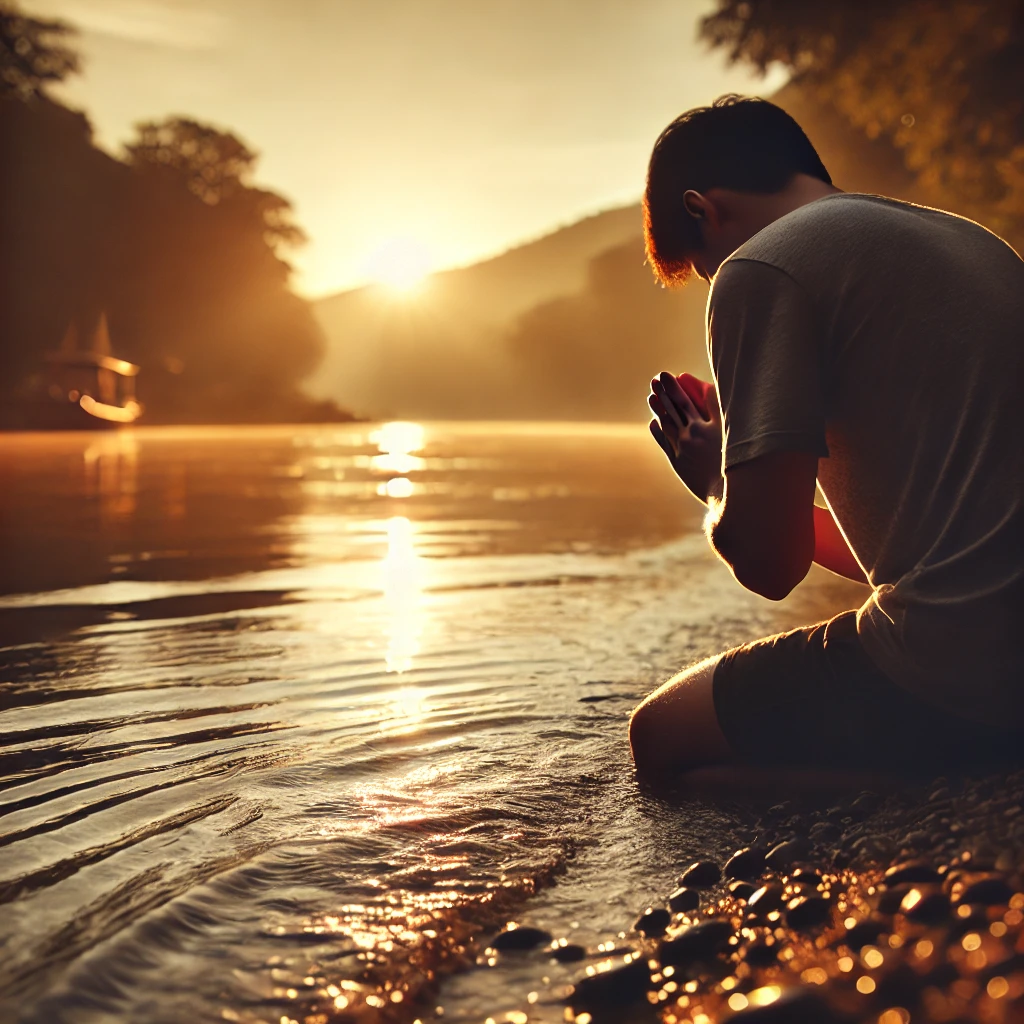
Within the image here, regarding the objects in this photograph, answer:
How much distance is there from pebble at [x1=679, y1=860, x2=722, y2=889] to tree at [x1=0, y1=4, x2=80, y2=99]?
43102mm

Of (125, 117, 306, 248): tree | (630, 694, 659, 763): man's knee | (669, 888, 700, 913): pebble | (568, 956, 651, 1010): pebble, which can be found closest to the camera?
(568, 956, 651, 1010): pebble

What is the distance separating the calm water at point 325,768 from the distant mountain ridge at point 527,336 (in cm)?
6852

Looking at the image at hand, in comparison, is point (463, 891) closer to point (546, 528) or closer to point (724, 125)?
point (724, 125)

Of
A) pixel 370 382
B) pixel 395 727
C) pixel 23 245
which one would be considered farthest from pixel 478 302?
pixel 395 727

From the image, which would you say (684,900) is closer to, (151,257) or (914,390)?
(914,390)

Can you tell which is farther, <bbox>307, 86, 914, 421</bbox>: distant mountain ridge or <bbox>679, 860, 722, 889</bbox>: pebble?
<bbox>307, 86, 914, 421</bbox>: distant mountain ridge

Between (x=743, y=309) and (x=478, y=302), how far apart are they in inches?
5771

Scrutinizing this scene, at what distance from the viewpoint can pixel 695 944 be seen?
1.86 m

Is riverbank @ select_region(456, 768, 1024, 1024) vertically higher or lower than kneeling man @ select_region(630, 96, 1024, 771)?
lower

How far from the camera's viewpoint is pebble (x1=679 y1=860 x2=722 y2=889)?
218 centimetres

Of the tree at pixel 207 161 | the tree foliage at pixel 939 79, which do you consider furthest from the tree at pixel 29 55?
the tree foliage at pixel 939 79

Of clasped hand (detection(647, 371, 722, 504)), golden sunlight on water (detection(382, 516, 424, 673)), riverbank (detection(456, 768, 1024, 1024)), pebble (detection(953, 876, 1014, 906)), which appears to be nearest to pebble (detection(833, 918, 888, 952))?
riverbank (detection(456, 768, 1024, 1024))

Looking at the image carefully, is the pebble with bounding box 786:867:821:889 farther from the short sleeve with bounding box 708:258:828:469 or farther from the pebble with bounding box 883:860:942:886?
the short sleeve with bounding box 708:258:828:469

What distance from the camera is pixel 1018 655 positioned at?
2.08 meters
